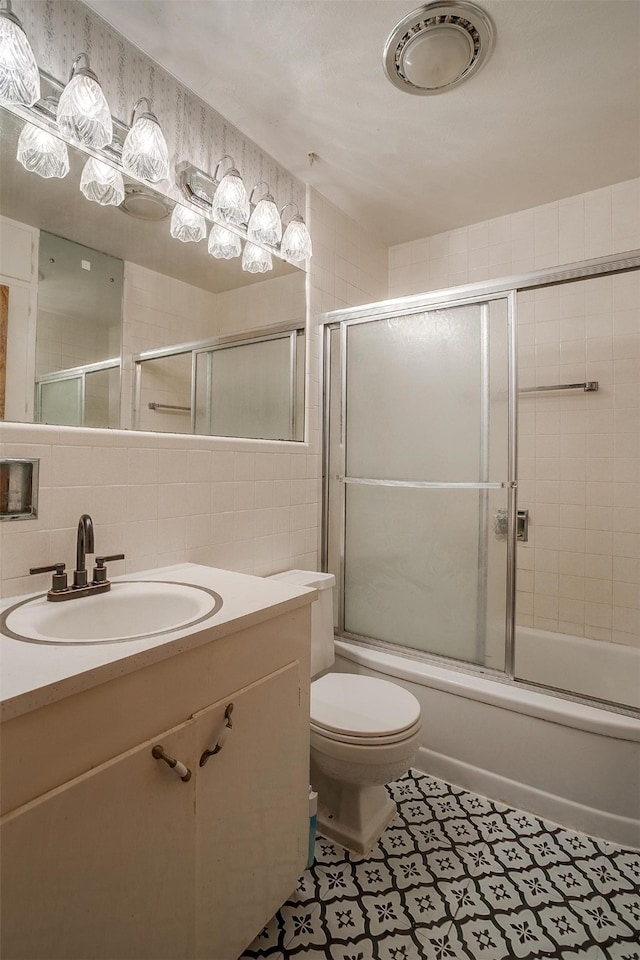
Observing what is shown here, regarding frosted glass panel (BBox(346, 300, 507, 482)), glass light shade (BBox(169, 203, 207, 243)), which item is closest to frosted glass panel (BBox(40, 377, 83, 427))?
glass light shade (BBox(169, 203, 207, 243))

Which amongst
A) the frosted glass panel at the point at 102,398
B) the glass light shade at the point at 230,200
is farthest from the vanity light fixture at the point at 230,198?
the frosted glass panel at the point at 102,398

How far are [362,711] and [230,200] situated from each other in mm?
1808

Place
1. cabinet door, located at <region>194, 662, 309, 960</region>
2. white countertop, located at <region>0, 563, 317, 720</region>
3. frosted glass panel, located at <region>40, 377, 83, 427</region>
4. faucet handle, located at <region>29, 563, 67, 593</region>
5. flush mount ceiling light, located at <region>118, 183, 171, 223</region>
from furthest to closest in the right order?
flush mount ceiling light, located at <region>118, 183, 171, 223</region> < frosted glass panel, located at <region>40, 377, 83, 427</region> < faucet handle, located at <region>29, 563, 67, 593</region> < cabinet door, located at <region>194, 662, 309, 960</region> < white countertop, located at <region>0, 563, 317, 720</region>

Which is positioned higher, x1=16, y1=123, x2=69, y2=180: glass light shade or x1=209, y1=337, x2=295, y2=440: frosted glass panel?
x1=16, y1=123, x2=69, y2=180: glass light shade

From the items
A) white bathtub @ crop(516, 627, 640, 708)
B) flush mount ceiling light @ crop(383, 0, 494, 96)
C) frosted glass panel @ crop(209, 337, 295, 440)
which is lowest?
white bathtub @ crop(516, 627, 640, 708)

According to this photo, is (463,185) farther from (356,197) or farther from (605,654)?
(605,654)

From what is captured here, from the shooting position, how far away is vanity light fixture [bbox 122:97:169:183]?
1.39 meters

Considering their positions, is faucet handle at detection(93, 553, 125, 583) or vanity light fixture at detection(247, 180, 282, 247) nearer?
faucet handle at detection(93, 553, 125, 583)

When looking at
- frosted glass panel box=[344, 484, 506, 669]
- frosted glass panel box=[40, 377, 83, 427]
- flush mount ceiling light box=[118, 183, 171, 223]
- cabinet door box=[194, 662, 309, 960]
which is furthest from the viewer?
frosted glass panel box=[344, 484, 506, 669]

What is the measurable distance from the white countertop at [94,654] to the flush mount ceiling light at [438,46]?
167 centimetres

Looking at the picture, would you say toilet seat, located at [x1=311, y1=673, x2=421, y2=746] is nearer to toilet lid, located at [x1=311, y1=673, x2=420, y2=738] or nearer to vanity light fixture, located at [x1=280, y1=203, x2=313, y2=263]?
toilet lid, located at [x1=311, y1=673, x2=420, y2=738]

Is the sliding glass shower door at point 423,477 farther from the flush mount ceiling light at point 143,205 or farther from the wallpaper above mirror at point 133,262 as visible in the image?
the flush mount ceiling light at point 143,205

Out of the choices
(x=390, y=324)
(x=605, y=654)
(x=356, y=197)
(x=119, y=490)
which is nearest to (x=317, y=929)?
(x=119, y=490)

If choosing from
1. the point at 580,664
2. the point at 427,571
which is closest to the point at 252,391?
the point at 427,571
